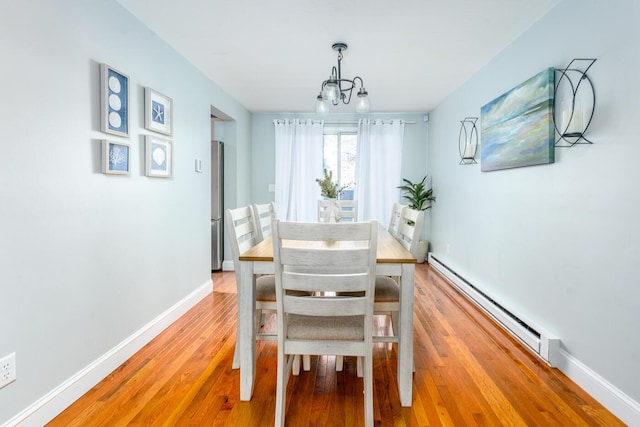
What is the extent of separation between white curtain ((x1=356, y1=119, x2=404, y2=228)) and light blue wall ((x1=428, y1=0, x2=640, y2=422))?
2.31 meters

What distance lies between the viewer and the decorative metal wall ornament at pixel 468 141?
12.3 ft

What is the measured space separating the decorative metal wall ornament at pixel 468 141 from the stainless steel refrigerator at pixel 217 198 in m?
3.04

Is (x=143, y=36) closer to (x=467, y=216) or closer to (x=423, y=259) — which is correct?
(x=467, y=216)

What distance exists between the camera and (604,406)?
1.87m

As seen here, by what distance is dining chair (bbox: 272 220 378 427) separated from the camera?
5.04 ft

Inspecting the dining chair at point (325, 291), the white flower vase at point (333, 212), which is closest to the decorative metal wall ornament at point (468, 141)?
the white flower vase at point (333, 212)

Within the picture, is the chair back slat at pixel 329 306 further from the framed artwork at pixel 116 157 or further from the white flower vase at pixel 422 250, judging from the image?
the white flower vase at pixel 422 250

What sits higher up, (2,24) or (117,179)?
(2,24)

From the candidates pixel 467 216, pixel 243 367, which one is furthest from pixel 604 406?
pixel 467 216

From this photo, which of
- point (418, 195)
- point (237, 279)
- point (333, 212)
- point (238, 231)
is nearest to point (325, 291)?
point (237, 279)

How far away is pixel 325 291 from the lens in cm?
159

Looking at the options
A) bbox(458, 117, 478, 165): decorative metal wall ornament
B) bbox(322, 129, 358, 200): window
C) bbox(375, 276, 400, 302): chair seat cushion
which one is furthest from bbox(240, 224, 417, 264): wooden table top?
bbox(322, 129, 358, 200): window

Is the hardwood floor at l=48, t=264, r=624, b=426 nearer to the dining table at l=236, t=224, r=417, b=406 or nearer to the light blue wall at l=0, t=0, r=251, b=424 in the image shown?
the dining table at l=236, t=224, r=417, b=406

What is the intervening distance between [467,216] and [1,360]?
12.8ft
